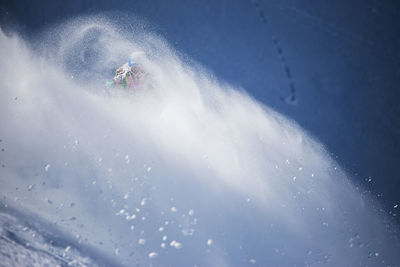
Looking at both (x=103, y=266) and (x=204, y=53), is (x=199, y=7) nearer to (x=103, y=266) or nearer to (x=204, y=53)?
(x=204, y=53)

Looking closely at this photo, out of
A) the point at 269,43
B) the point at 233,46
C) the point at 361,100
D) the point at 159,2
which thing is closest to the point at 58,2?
the point at 159,2

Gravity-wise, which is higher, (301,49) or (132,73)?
(301,49)

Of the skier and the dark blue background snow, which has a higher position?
the dark blue background snow

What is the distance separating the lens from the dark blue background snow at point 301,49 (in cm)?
264

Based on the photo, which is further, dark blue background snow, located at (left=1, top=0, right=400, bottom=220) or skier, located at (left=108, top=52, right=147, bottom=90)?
skier, located at (left=108, top=52, right=147, bottom=90)

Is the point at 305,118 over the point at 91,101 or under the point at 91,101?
over

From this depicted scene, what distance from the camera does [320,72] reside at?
2.88 meters

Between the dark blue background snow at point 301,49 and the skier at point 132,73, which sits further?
the skier at point 132,73

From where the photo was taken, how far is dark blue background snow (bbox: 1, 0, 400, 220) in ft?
8.68

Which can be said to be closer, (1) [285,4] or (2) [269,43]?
(1) [285,4]

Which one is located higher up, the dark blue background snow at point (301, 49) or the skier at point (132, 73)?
the dark blue background snow at point (301, 49)

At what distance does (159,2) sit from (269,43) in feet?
4.66

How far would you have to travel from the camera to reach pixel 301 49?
2.79m

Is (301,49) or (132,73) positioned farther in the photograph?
(132,73)
